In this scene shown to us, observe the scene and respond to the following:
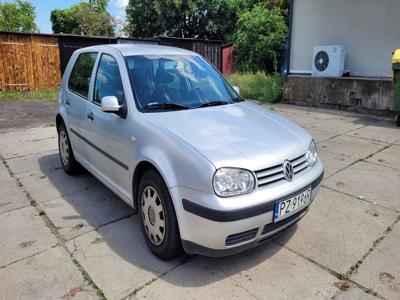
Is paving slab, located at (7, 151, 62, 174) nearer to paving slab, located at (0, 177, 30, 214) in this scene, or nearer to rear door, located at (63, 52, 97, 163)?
paving slab, located at (0, 177, 30, 214)

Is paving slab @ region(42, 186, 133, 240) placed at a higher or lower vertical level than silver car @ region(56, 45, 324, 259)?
lower

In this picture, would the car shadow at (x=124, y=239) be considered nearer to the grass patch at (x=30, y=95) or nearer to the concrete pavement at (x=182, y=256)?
the concrete pavement at (x=182, y=256)

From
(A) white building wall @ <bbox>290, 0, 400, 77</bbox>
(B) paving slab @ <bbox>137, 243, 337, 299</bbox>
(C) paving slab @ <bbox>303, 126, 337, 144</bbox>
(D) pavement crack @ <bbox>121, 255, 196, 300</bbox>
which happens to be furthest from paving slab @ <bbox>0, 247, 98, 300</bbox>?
(A) white building wall @ <bbox>290, 0, 400, 77</bbox>

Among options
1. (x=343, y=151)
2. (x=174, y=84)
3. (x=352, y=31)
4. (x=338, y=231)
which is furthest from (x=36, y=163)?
(x=352, y=31)

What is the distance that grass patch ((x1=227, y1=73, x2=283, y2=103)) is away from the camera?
1095 cm

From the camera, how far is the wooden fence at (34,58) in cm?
1327

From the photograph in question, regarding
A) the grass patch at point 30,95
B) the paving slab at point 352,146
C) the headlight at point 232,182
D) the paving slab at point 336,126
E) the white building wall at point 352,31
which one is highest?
the white building wall at point 352,31

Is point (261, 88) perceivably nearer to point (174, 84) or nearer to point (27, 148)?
point (27, 148)

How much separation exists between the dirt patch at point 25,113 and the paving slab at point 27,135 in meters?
0.51

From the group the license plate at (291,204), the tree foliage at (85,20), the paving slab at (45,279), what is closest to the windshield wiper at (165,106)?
the license plate at (291,204)

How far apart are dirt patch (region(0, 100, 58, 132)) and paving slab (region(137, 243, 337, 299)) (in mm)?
6726

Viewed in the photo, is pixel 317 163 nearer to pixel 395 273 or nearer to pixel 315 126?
pixel 395 273

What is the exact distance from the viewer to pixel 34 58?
13859mm

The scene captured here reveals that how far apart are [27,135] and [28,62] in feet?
26.6
